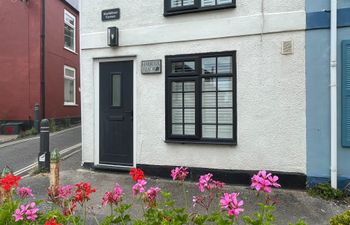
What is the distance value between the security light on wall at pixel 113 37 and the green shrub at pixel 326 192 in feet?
14.6

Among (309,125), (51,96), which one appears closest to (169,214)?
(309,125)

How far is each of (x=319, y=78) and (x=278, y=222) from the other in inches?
96.6

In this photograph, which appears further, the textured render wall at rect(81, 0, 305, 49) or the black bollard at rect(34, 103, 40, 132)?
the black bollard at rect(34, 103, 40, 132)

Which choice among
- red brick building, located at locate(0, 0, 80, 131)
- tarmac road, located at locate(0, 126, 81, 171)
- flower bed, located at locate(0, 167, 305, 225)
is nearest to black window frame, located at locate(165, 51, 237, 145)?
flower bed, located at locate(0, 167, 305, 225)

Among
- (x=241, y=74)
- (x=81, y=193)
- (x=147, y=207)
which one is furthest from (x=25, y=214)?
(x=241, y=74)

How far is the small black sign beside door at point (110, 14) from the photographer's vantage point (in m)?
7.13

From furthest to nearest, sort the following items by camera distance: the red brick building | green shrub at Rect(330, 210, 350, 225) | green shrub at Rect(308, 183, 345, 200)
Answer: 1. the red brick building
2. green shrub at Rect(308, 183, 345, 200)
3. green shrub at Rect(330, 210, 350, 225)

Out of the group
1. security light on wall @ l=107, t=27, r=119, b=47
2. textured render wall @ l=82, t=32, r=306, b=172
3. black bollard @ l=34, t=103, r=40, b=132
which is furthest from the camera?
black bollard @ l=34, t=103, r=40, b=132

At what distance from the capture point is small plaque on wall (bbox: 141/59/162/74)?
22.1 ft

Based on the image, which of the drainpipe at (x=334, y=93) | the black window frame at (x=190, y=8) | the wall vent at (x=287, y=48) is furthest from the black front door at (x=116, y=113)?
the drainpipe at (x=334, y=93)

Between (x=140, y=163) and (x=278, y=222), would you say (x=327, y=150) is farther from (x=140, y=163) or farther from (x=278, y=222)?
(x=140, y=163)

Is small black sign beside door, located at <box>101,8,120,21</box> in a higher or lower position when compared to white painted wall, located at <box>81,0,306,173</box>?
higher

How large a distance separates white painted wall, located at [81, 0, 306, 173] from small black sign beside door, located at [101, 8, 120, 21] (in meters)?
0.11

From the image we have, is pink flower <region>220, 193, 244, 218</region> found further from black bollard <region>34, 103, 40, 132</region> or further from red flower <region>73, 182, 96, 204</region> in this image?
black bollard <region>34, 103, 40, 132</region>
